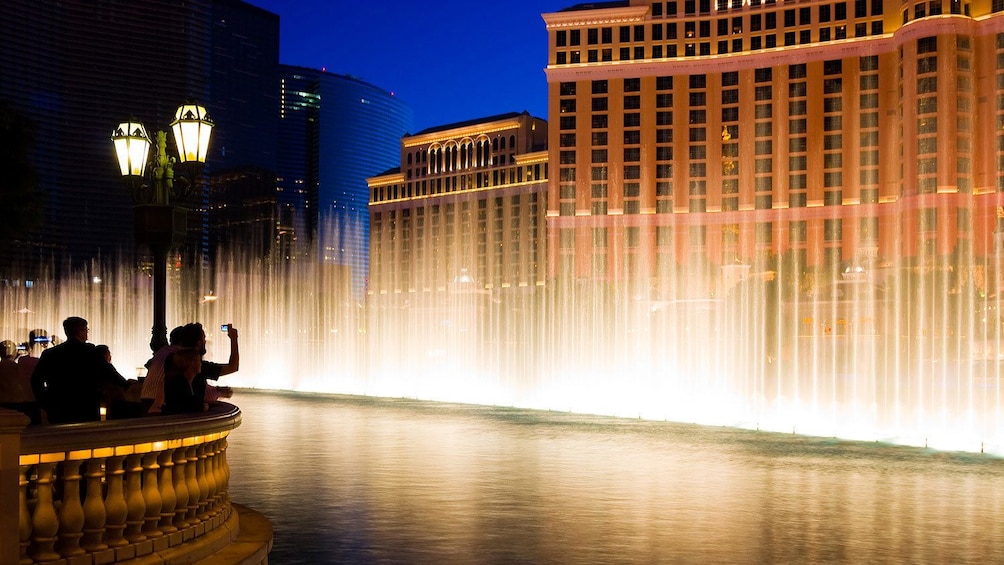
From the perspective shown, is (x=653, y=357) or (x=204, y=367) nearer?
(x=204, y=367)

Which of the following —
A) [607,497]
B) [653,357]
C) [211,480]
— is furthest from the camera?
[653,357]

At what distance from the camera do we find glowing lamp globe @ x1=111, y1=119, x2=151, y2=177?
13523 mm

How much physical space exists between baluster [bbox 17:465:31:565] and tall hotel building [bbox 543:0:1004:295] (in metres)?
84.6

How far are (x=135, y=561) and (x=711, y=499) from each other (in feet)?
23.3

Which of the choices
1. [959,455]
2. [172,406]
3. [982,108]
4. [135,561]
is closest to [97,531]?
[135,561]

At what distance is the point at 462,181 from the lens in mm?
121375

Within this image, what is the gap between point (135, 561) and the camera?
600 centimetres

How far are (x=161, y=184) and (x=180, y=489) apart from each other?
7828mm

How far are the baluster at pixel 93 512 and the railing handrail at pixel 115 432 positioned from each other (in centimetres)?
14

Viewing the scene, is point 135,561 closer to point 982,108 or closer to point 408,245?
point 982,108

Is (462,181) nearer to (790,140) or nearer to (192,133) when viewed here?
(790,140)

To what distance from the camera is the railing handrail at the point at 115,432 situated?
17.8ft

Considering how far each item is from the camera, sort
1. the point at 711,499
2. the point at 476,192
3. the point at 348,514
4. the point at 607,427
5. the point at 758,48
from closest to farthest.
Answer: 1. the point at 348,514
2. the point at 711,499
3. the point at 607,427
4. the point at 758,48
5. the point at 476,192

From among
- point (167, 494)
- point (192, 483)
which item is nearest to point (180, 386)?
point (192, 483)
